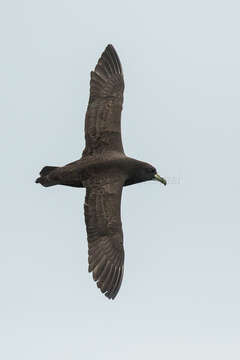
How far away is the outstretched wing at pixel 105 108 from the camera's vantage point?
25469mm

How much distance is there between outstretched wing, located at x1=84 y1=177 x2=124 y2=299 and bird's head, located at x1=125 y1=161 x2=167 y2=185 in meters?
0.76

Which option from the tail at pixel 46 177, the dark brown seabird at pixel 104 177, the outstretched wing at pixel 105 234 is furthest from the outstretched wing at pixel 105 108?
the outstretched wing at pixel 105 234

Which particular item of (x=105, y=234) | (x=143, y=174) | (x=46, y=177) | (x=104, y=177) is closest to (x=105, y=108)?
(x=143, y=174)

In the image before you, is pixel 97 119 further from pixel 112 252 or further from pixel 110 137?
pixel 112 252

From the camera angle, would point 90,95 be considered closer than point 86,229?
No

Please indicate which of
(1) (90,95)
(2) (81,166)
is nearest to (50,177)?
(2) (81,166)

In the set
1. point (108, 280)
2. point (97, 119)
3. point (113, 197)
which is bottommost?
point (108, 280)

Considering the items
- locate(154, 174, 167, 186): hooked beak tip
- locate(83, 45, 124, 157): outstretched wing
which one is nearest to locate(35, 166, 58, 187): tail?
locate(83, 45, 124, 157): outstretched wing

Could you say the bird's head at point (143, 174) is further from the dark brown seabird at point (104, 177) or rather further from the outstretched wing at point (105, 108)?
the outstretched wing at point (105, 108)

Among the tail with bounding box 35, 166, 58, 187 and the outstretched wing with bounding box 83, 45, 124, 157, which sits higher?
the outstretched wing with bounding box 83, 45, 124, 157

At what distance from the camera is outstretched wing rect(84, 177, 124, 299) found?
24.0m

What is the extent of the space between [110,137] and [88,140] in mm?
509

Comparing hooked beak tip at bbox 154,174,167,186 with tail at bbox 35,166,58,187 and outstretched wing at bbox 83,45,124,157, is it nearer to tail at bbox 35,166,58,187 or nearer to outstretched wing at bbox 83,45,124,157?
outstretched wing at bbox 83,45,124,157

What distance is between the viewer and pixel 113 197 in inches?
969
